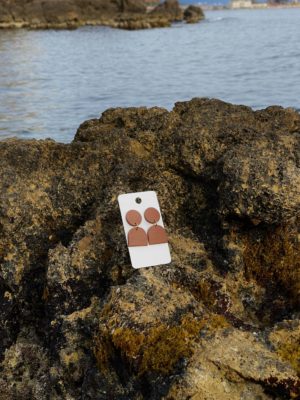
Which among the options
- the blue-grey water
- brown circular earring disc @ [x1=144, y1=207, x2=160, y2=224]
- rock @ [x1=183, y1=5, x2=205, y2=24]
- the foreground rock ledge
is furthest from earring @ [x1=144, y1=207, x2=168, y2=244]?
rock @ [x1=183, y1=5, x2=205, y2=24]

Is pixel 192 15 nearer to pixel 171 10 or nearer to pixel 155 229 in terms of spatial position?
pixel 171 10

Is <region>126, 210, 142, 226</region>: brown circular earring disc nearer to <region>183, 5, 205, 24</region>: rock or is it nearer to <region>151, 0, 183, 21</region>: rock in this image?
<region>151, 0, 183, 21</region>: rock

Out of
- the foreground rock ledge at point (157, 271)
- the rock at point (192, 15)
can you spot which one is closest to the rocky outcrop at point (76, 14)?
the rock at point (192, 15)

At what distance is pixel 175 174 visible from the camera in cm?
355

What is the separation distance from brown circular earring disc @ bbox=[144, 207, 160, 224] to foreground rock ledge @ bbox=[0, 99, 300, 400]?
18 centimetres

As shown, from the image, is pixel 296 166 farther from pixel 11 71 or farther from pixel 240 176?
pixel 11 71

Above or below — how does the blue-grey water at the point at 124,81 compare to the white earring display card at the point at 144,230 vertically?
below

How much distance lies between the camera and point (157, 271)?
2.81 m

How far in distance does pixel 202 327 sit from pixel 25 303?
114 cm

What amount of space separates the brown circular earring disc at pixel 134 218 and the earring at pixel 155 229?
36 millimetres

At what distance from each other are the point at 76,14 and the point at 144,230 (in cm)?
6135

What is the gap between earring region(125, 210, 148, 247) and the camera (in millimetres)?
2893

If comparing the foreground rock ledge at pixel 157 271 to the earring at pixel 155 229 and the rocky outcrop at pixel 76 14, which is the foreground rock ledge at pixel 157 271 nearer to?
the earring at pixel 155 229

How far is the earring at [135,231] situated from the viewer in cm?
289
